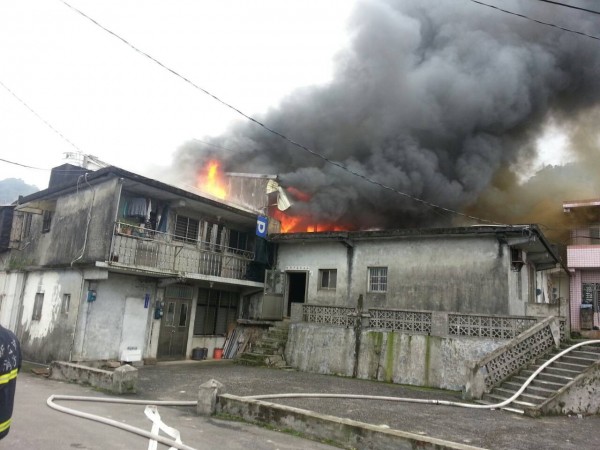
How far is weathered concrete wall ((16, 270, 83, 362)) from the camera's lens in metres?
14.8

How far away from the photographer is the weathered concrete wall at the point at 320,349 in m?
15.2

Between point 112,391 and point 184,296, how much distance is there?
7.69 m

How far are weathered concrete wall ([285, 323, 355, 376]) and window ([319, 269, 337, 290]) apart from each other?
2871 mm

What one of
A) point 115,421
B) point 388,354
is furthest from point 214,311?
point 115,421

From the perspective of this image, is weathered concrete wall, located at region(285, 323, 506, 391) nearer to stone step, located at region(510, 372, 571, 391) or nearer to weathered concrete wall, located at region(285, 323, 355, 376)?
weathered concrete wall, located at region(285, 323, 355, 376)

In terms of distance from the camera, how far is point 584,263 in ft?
83.7

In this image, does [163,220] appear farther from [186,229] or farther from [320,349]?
[320,349]

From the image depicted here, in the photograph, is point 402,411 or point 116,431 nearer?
point 116,431

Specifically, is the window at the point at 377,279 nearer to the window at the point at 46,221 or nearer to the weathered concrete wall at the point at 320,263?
the weathered concrete wall at the point at 320,263

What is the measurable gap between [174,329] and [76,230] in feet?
17.0

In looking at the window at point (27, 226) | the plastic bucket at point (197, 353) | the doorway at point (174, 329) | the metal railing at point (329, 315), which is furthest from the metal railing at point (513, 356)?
the window at point (27, 226)

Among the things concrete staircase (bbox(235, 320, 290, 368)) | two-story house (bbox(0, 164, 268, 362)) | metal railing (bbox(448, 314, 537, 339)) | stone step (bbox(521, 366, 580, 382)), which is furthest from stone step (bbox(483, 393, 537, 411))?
two-story house (bbox(0, 164, 268, 362))


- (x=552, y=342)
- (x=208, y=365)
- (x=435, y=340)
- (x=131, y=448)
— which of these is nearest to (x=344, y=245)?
(x=435, y=340)

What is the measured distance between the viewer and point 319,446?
7.01 meters
